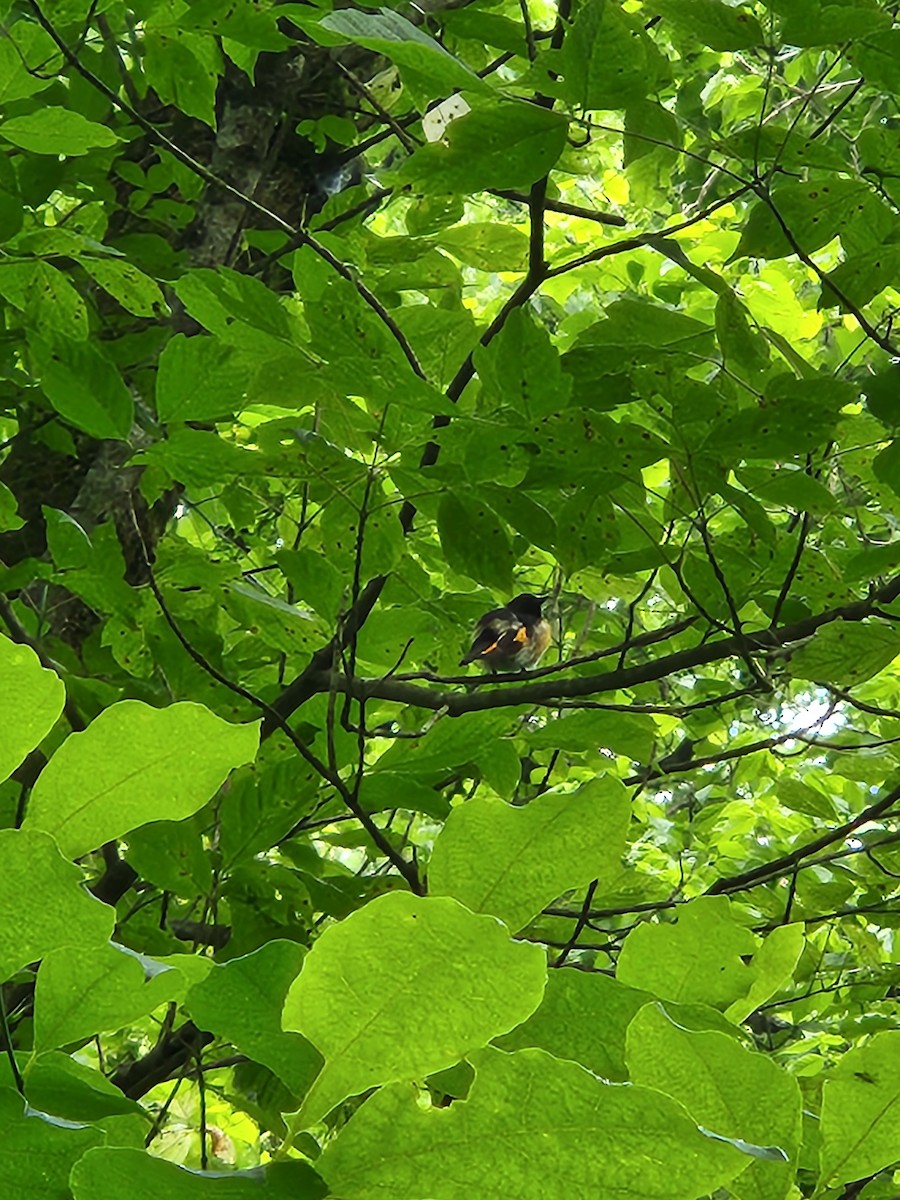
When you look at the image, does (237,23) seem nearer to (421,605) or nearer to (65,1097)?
(421,605)

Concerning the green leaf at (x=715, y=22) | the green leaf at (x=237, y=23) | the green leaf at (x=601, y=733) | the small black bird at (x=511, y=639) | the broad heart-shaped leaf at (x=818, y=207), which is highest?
the green leaf at (x=237, y=23)

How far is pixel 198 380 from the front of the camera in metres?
1.18

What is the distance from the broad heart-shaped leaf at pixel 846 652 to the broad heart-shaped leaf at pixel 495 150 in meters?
0.53

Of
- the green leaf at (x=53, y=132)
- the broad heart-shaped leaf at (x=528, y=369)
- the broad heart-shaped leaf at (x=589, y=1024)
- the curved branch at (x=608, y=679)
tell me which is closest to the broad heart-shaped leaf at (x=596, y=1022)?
the broad heart-shaped leaf at (x=589, y=1024)

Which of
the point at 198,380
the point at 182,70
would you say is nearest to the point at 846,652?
the point at 198,380

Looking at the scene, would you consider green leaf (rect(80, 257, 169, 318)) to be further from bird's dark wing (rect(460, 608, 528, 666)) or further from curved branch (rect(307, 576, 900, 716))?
bird's dark wing (rect(460, 608, 528, 666))

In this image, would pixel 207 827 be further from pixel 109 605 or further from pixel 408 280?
pixel 408 280

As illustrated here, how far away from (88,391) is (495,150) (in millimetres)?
475

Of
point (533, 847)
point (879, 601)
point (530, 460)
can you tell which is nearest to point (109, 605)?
point (530, 460)

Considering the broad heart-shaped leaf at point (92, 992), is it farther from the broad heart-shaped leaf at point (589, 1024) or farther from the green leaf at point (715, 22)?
the green leaf at point (715, 22)

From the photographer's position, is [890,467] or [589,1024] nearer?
[589,1024]

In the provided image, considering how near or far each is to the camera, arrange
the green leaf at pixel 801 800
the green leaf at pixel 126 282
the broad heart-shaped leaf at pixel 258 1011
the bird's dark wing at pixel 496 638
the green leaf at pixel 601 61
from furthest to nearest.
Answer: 1. the bird's dark wing at pixel 496 638
2. the green leaf at pixel 801 800
3. the green leaf at pixel 126 282
4. the green leaf at pixel 601 61
5. the broad heart-shaped leaf at pixel 258 1011

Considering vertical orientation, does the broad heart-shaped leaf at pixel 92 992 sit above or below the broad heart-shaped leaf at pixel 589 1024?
above

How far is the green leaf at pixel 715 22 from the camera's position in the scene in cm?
91
